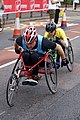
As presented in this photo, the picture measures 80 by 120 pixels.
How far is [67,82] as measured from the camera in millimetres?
7211

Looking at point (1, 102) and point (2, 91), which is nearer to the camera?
point (1, 102)

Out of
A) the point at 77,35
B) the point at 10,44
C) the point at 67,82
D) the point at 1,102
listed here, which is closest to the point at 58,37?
the point at 67,82

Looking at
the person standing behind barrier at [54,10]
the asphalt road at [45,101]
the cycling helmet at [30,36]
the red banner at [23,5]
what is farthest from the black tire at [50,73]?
the person standing behind barrier at [54,10]

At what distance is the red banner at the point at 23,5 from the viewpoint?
14984 millimetres

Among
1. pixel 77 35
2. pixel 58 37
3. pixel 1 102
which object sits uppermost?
pixel 58 37

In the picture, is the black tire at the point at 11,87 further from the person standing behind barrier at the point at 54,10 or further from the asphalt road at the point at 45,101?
the person standing behind barrier at the point at 54,10

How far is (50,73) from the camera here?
246 inches

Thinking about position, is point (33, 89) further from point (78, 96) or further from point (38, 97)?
point (78, 96)

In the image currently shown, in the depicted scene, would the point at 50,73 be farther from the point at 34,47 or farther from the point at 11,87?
the point at 11,87

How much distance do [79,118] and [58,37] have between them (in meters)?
2.71

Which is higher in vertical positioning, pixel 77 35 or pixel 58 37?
pixel 58 37

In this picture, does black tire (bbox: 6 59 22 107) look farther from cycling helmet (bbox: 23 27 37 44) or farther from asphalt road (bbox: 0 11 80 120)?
cycling helmet (bbox: 23 27 37 44)

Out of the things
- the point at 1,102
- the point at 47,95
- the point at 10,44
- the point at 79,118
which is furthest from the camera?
the point at 10,44

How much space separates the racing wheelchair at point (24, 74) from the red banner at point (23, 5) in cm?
898
